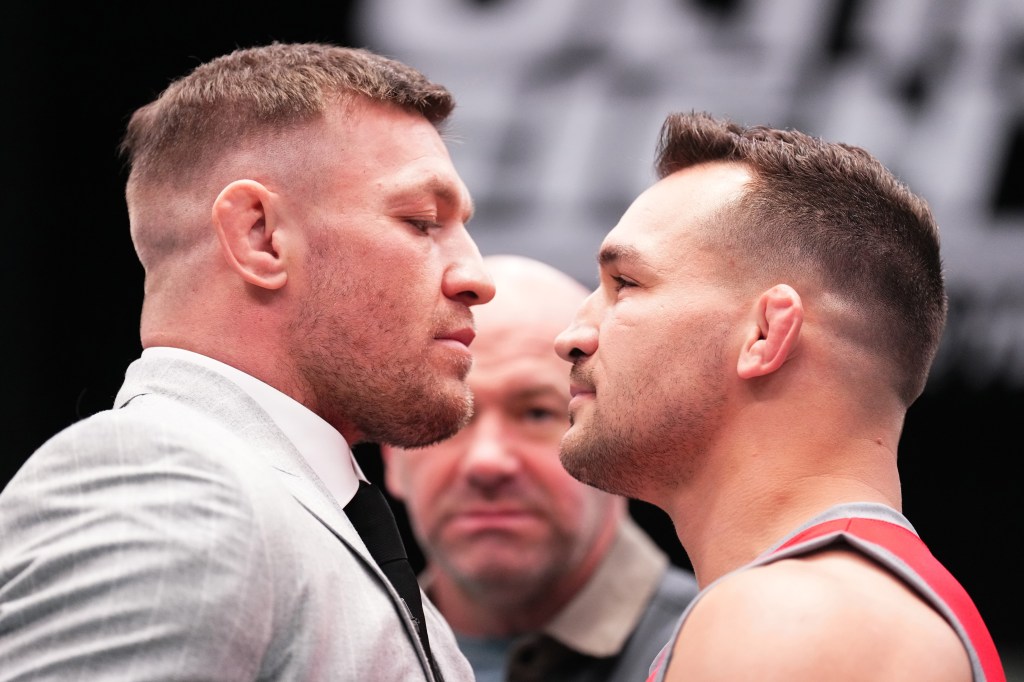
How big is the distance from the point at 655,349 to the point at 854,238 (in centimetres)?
35

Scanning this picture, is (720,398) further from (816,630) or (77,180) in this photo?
(77,180)

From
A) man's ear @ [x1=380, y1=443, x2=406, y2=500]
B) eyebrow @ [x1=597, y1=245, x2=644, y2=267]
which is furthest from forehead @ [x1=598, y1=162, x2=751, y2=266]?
man's ear @ [x1=380, y1=443, x2=406, y2=500]

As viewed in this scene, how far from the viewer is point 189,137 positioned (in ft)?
6.77

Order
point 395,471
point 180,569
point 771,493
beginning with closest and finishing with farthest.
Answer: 1. point 180,569
2. point 771,493
3. point 395,471

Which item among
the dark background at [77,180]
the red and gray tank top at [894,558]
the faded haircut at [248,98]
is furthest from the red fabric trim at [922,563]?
the dark background at [77,180]

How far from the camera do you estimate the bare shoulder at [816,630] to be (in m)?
1.52

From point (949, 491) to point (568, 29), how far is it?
169 centimetres

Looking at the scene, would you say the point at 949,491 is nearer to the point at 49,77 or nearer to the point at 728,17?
the point at 728,17

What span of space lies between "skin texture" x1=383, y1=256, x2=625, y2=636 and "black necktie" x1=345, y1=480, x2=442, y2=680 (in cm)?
93

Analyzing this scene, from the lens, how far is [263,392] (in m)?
1.94

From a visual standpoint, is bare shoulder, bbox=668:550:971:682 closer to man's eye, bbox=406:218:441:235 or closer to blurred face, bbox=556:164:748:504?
blurred face, bbox=556:164:748:504

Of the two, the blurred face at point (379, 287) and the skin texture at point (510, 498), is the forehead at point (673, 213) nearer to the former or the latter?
the blurred face at point (379, 287)

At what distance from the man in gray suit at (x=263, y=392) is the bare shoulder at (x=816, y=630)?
41 cm

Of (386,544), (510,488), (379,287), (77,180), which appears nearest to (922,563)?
(386,544)
